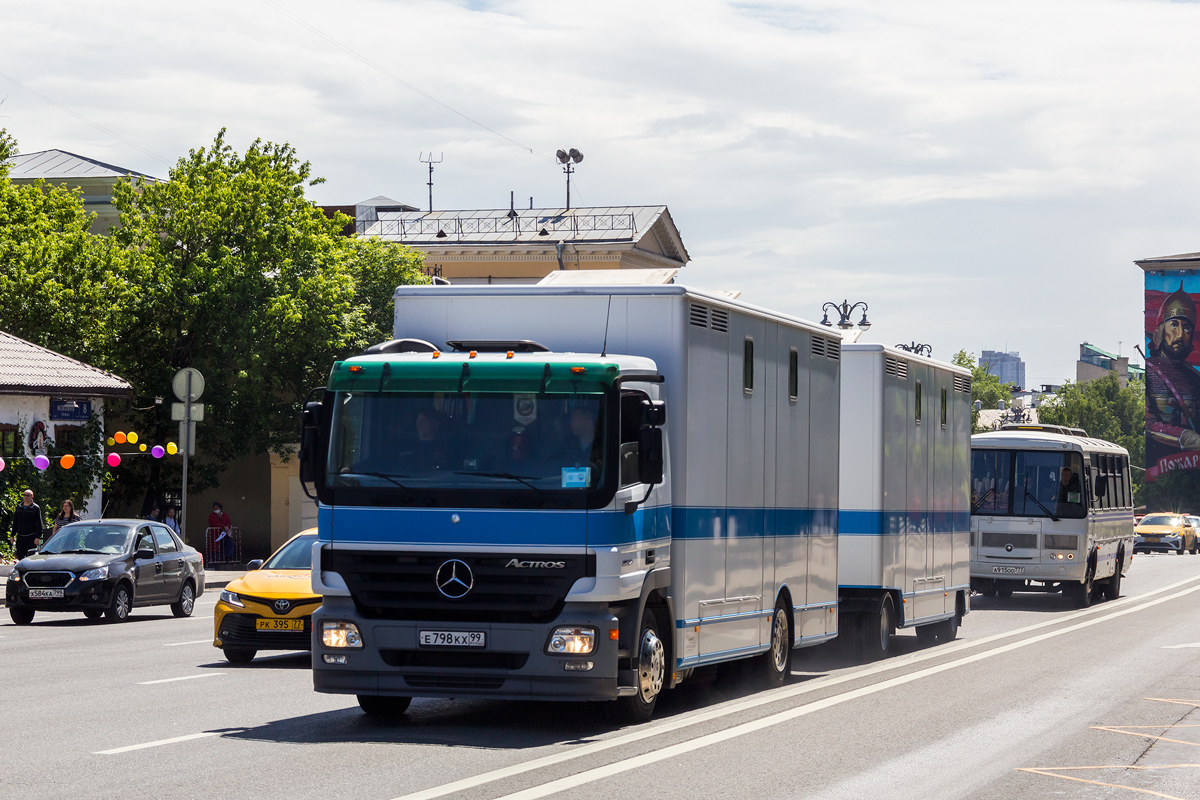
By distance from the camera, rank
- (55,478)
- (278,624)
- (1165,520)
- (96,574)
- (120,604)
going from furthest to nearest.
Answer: (1165,520) < (55,478) < (120,604) < (96,574) < (278,624)

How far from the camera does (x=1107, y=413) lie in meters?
137

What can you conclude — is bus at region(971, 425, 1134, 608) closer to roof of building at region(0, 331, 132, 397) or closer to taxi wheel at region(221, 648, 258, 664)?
taxi wheel at region(221, 648, 258, 664)

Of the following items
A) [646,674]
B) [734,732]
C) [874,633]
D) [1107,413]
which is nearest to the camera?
[734,732]

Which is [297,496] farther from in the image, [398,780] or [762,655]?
[398,780]

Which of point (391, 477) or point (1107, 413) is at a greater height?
point (1107, 413)

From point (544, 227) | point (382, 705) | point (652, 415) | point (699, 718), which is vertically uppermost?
point (544, 227)

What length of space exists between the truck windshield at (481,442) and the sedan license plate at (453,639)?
91cm

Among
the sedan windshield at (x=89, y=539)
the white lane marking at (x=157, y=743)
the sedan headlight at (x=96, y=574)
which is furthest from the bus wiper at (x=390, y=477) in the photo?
the sedan windshield at (x=89, y=539)

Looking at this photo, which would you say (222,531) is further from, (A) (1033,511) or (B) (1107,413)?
(B) (1107,413)

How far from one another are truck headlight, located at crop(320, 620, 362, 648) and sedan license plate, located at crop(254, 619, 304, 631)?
5925mm

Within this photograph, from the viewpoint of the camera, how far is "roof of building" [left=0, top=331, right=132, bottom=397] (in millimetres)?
36625

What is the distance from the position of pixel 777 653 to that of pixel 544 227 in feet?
226

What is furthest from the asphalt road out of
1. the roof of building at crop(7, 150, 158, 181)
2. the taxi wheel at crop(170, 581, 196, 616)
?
the roof of building at crop(7, 150, 158, 181)

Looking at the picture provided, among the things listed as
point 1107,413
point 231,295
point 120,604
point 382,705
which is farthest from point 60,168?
point 1107,413
